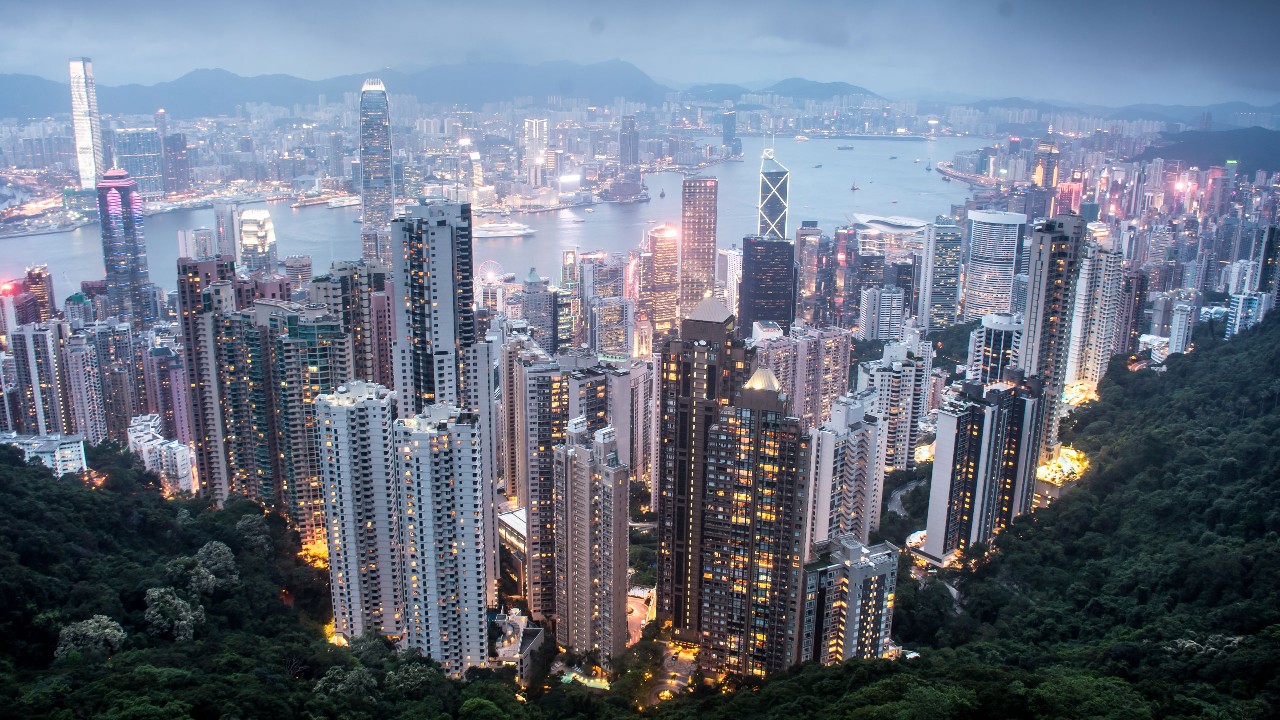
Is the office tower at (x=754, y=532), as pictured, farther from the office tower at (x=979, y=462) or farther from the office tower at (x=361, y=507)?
the office tower at (x=979, y=462)

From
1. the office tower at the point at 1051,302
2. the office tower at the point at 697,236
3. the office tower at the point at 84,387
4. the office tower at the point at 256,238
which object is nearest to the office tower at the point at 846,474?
the office tower at the point at 1051,302

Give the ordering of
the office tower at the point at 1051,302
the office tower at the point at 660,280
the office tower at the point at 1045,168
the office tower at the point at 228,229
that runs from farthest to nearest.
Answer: the office tower at the point at 1045,168
the office tower at the point at 660,280
the office tower at the point at 228,229
the office tower at the point at 1051,302

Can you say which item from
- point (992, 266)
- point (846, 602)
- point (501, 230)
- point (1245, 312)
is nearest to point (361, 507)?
point (846, 602)

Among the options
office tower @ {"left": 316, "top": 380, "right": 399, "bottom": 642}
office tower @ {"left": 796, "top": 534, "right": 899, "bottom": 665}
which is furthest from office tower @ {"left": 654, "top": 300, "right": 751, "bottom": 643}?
office tower @ {"left": 316, "top": 380, "right": 399, "bottom": 642}

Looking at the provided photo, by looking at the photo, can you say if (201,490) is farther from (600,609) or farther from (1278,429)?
(1278,429)

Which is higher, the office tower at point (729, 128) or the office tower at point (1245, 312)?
the office tower at point (729, 128)

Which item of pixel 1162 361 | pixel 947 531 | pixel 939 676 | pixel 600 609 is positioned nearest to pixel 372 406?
pixel 600 609
